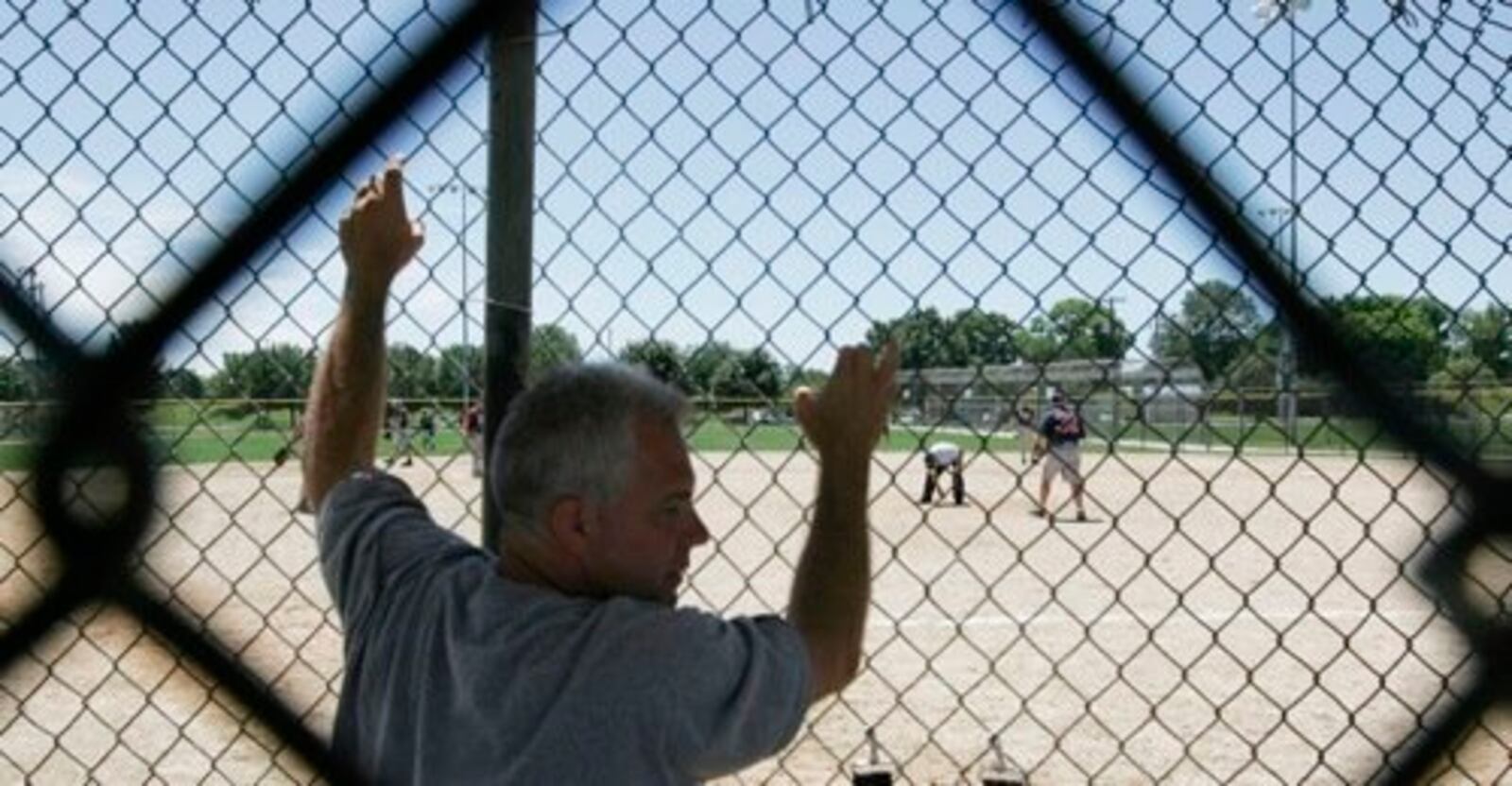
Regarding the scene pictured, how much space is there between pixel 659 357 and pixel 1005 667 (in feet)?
16.1

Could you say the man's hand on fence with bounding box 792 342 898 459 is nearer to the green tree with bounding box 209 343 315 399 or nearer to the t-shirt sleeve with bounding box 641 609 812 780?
the t-shirt sleeve with bounding box 641 609 812 780

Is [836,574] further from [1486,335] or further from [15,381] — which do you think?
[1486,335]

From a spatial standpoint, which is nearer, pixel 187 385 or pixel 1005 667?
pixel 187 385

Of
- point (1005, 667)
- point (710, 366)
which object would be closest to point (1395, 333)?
point (710, 366)

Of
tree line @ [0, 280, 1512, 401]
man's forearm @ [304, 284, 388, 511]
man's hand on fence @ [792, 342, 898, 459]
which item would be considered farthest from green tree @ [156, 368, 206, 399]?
man's hand on fence @ [792, 342, 898, 459]

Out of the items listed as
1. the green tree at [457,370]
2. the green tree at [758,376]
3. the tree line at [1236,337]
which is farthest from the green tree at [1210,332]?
the green tree at [457,370]

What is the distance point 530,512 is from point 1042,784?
3.73 meters

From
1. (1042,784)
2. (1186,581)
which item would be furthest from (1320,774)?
(1186,581)

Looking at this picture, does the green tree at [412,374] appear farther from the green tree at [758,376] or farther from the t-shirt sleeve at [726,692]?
the t-shirt sleeve at [726,692]

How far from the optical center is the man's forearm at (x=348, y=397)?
6.78 ft

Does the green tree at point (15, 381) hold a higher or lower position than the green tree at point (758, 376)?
lower

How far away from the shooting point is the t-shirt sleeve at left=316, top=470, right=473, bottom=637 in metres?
1.93

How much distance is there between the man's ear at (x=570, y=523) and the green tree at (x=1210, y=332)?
3.90 ft

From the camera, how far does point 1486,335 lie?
3.03 metres
